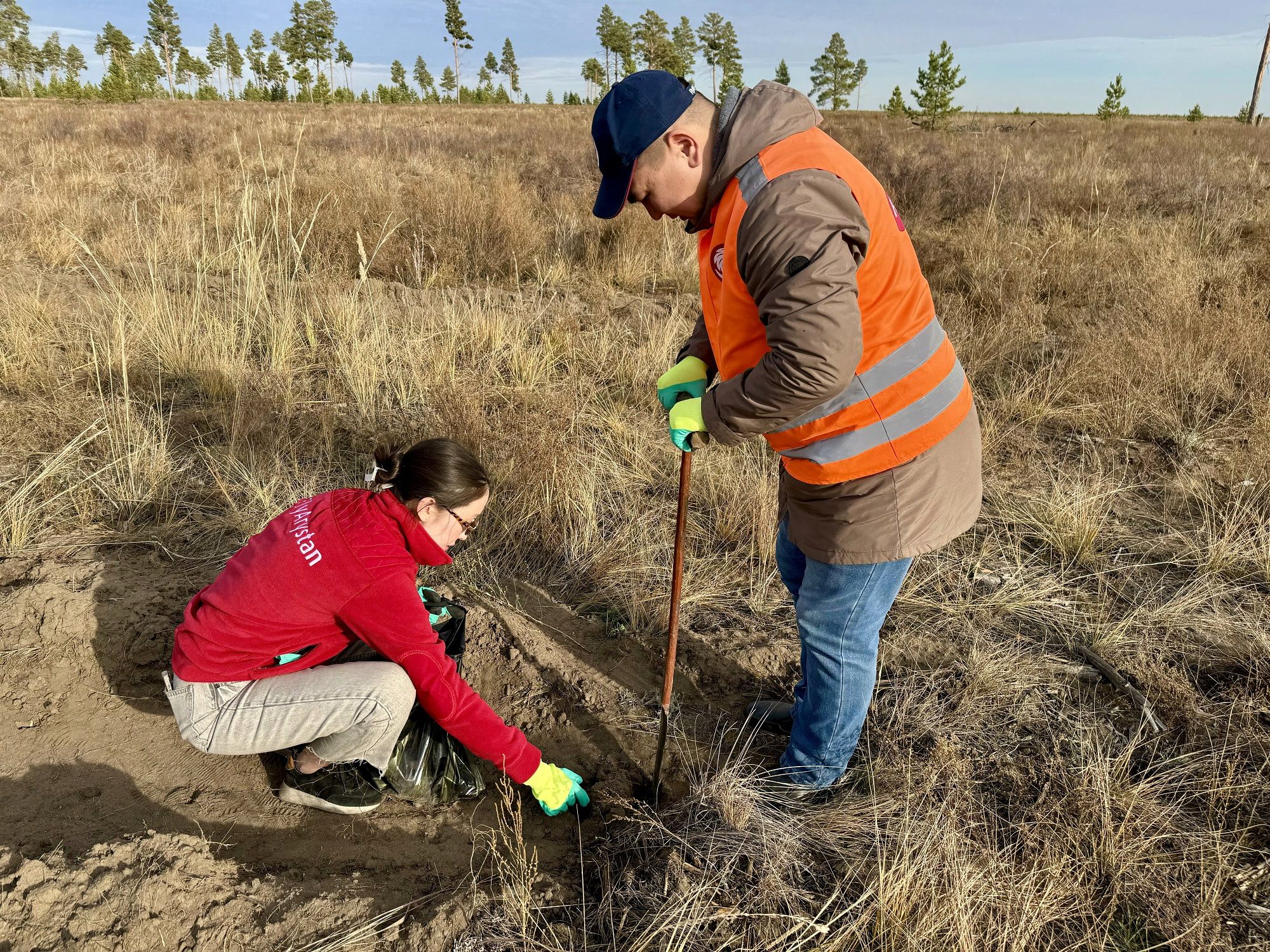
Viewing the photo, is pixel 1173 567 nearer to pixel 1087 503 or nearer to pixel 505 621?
pixel 1087 503

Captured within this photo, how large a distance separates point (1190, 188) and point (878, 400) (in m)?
10.2

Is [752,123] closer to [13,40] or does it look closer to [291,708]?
[291,708]

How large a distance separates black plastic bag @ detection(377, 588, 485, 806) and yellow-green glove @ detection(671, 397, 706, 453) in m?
1.00

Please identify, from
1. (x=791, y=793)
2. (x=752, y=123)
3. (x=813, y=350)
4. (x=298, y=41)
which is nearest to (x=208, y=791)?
(x=791, y=793)

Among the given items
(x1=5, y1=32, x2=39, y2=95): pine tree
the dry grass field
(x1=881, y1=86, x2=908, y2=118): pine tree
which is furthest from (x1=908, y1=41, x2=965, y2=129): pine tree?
(x1=5, y1=32, x2=39, y2=95): pine tree

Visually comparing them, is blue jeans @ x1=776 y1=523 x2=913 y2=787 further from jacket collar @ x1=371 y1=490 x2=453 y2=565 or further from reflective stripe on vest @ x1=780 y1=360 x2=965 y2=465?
jacket collar @ x1=371 y1=490 x2=453 y2=565

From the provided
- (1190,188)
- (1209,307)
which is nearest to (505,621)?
(1209,307)

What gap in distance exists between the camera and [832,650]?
1944 mm

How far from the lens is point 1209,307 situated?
16.0 ft

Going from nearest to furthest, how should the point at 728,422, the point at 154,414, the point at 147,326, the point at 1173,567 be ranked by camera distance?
the point at 728,422 < the point at 1173,567 < the point at 154,414 < the point at 147,326

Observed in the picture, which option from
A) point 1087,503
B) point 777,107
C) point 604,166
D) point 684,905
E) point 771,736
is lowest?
point 771,736

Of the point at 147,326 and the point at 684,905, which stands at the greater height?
the point at 147,326

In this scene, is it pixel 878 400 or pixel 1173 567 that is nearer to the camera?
pixel 878 400

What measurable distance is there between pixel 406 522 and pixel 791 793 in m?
1.34
